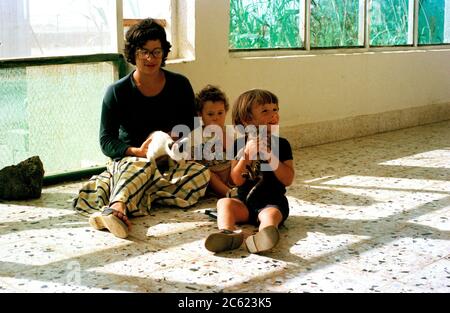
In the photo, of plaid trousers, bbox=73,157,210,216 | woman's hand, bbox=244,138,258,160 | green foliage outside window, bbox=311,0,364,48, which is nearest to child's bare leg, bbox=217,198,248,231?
woman's hand, bbox=244,138,258,160

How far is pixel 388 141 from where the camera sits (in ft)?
19.4

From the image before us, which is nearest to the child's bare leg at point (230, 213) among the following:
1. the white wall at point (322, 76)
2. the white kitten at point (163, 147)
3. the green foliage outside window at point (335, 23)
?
the white kitten at point (163, 147)

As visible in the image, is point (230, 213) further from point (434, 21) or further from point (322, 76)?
point (434, 21)

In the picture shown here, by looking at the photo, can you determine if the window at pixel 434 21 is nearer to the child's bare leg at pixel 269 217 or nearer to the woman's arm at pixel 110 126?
the woman's arm at pixel 110 126

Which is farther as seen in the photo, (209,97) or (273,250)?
(209,97)

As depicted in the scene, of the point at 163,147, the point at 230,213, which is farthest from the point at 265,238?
the point at 163,147

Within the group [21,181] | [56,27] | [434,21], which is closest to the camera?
[21,181]

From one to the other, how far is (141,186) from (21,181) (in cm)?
79

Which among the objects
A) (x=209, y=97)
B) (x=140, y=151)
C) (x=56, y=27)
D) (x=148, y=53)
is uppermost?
(x=56, y=27)

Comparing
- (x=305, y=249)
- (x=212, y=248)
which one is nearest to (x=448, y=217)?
(x=305, y=249)

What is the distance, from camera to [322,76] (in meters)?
5.70

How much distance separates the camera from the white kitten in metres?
3.42

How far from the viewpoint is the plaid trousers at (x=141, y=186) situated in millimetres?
3438

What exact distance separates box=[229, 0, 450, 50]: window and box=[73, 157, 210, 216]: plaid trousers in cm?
166
